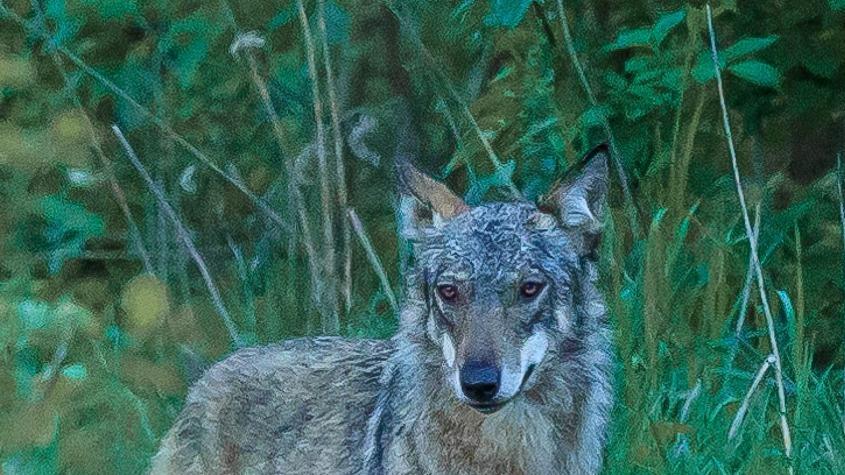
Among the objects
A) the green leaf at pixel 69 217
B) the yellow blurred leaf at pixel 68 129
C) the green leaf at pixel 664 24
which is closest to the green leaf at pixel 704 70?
the green leaf at pixel 664 24

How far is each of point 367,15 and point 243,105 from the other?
748 mm

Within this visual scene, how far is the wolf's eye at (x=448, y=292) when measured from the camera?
452 cm

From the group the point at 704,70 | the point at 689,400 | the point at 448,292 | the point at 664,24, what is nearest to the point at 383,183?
the point at 704,70

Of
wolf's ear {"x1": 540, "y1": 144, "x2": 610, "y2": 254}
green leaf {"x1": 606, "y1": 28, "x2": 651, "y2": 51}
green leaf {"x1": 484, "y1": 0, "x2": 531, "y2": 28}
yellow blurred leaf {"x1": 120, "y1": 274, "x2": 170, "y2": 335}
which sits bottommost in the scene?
yellow blurred leaf {"x1": 120, "y1": 274, "x2": 170, "y2": 335}

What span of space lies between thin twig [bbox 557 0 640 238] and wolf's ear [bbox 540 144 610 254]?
1233mm

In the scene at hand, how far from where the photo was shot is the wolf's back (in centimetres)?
498

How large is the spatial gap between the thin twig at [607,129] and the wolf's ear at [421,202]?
46.8 inches

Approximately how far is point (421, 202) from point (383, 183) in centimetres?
277

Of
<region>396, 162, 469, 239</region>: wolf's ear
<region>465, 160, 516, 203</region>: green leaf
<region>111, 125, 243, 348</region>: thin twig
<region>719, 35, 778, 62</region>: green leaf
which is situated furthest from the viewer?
<region>111, 125, 243, 348</region>: thin twig

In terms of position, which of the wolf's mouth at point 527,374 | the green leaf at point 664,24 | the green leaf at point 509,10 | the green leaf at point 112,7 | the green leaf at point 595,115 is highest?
the green leaf at point 112,7

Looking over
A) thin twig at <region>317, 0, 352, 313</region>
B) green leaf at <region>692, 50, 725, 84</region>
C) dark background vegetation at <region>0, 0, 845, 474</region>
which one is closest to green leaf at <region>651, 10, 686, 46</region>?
dark background vegetation at <region>0, 0, 845, 474</region>

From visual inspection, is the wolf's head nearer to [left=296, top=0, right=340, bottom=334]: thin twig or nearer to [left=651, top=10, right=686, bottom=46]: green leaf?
[left=651, top=10, right=686, bottom=46]: green leaf

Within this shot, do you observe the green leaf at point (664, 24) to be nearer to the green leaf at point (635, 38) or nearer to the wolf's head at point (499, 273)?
the green leaf at point (635, 38)

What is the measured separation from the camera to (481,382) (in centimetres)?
420
